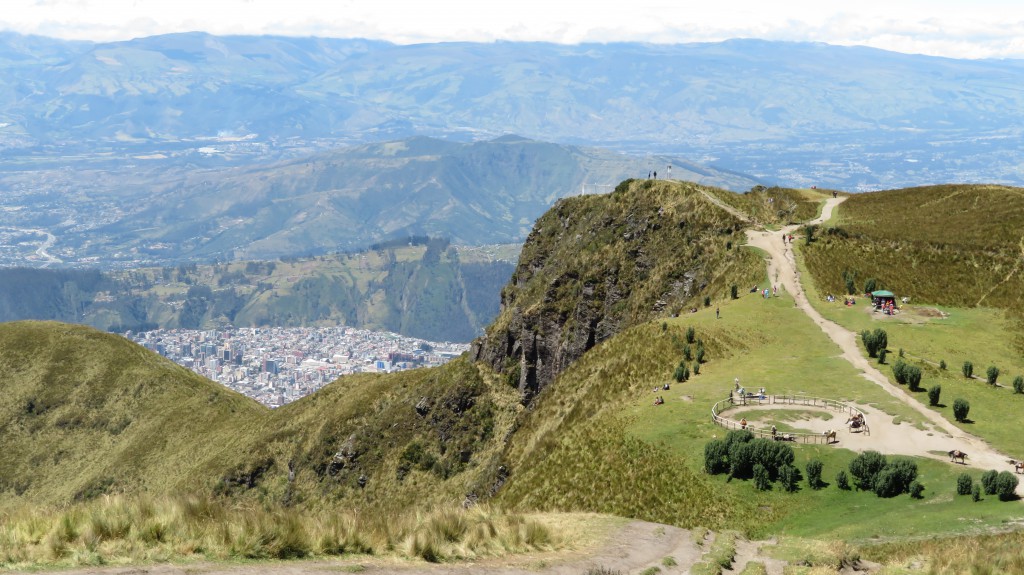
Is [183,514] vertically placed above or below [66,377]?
above

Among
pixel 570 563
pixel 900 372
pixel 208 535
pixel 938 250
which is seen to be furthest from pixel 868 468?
pixel 938 250

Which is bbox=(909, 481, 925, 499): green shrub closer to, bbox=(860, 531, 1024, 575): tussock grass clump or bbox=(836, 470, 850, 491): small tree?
bbox=(836, 470, 850, 491): small tree

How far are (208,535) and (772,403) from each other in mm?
38310

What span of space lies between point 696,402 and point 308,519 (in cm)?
3346

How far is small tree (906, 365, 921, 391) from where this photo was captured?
54041mm

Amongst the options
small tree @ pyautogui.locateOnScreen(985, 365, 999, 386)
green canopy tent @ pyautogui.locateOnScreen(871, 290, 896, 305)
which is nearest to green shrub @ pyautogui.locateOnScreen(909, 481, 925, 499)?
small tree @ pyautogui.locateOnScreen(985, 365, 999, 386)

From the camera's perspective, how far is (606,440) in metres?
52.5

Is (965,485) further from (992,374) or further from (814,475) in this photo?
(992,374)

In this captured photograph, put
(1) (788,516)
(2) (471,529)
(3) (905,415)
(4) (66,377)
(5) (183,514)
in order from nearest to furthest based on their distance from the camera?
(5) (183,514), (2) (471,529), (1) (788,516), (3) (905,415), (4) (66,377)

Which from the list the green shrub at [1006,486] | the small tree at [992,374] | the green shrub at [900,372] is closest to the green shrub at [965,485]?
the green shrub at [1006,486]

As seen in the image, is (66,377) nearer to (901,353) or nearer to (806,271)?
(806,271)

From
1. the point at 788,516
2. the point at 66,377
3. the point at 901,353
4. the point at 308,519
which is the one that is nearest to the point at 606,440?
the point at 788,516

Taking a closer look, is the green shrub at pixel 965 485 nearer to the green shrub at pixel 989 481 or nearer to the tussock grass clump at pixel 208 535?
the green shrub at pixel 989 481

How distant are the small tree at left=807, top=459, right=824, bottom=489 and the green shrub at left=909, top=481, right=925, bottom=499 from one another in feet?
14.2
